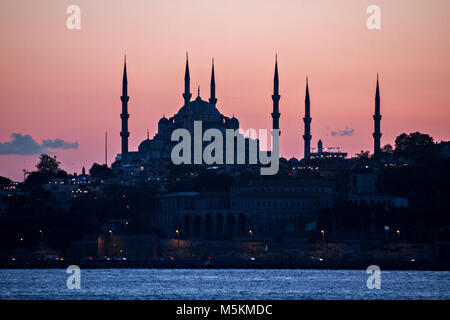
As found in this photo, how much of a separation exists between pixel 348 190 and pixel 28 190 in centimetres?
3430

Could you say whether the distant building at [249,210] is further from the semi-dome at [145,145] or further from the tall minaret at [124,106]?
the semi-dome at [145,145]

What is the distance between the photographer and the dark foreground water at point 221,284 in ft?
201

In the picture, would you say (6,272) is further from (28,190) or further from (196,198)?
(28,190)

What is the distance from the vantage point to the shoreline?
78.3 meters

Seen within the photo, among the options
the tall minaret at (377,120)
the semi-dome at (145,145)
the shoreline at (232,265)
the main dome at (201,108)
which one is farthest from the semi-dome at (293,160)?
the shoreline at (232,265)

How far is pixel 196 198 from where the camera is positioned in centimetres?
10425

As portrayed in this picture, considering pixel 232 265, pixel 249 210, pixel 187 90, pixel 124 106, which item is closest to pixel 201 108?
pixel 187 90

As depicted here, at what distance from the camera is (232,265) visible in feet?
267

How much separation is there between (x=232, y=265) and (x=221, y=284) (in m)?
12.3

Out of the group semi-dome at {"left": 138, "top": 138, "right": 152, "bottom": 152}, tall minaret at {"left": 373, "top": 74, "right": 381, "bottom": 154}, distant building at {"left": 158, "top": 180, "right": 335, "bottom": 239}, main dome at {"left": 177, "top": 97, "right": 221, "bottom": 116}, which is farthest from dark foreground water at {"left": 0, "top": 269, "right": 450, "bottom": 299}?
semi-dome at {"left": 138, "top": 138, "right": 152, "bottom": 152}

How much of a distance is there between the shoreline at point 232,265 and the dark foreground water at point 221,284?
439 millimetres
